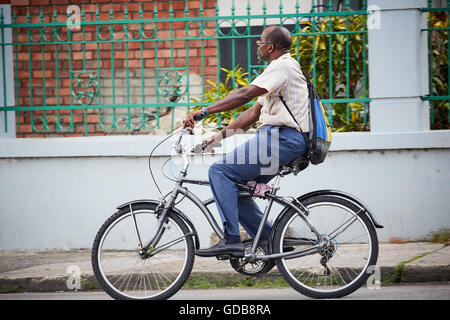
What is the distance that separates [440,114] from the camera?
676 cm

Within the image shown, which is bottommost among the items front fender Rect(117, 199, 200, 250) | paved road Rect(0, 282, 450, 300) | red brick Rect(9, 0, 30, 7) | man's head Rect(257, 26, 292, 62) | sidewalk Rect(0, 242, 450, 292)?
paved road Rect(0, 282, 450, 300)

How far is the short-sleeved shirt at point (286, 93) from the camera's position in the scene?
4.23 m

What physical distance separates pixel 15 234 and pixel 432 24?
486cm

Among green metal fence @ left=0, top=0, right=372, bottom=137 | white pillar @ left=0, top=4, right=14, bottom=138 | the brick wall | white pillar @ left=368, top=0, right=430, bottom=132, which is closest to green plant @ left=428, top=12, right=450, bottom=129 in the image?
white pillar @ left=368, top=0, right=430, bottom=132

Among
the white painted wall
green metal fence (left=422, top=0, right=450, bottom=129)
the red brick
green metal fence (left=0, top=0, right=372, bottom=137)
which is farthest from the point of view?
the red brick

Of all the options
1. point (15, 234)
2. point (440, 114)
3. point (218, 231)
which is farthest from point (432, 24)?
point (15, 234)

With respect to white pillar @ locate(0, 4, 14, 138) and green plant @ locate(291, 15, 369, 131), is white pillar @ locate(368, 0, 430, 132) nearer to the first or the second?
green plant @ locate(291, 15, 369, 131)

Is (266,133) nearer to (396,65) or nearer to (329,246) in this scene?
(329,246)

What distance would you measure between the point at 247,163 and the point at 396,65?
9.08 ft

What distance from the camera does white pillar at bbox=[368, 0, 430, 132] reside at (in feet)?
20.8

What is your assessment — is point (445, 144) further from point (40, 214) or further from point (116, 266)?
point (40, 214)

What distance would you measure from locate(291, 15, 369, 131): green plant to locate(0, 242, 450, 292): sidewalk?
1.45 m

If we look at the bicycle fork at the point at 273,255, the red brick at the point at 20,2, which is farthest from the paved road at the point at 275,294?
the red brick at the point at 20,2

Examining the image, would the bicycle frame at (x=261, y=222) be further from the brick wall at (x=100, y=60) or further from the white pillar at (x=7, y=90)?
the brick wall at (x=100, y=60)
